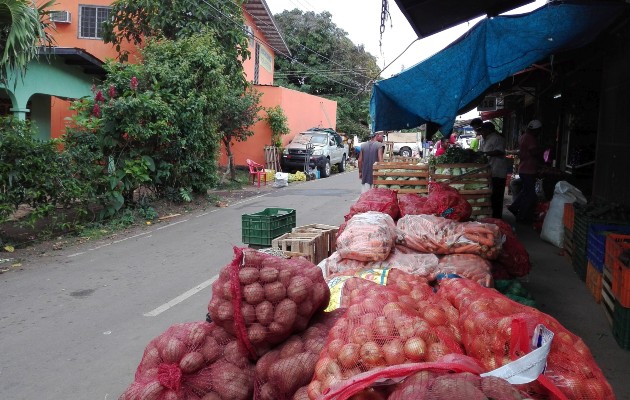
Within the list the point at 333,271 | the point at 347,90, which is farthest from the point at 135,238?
the point at 347,90

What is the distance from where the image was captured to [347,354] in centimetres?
236

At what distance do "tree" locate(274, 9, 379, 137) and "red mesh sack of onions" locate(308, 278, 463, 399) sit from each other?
43.0 m

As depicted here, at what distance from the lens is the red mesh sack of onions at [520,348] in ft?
7.06

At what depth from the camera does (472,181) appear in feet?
27.1

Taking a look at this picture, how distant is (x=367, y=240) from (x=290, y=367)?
2299 millimetres

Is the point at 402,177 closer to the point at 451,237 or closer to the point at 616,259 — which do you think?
the point at 451,237

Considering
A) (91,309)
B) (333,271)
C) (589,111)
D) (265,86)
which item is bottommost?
(91,309)

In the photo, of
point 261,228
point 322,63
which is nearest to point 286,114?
point 322,63

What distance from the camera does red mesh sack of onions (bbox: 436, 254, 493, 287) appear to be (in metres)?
4.73

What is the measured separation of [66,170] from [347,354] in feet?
31.3

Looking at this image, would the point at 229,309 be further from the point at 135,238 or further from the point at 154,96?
the point at 154,96

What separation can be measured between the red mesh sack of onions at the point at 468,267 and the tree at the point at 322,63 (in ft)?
134

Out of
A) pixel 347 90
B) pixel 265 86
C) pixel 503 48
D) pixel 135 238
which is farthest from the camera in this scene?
pixel 347 90

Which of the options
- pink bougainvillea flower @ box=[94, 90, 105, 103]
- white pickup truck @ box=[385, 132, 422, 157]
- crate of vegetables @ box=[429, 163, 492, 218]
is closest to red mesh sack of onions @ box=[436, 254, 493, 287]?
crate of vegetables @ box=[429, 163, 492, 218]
